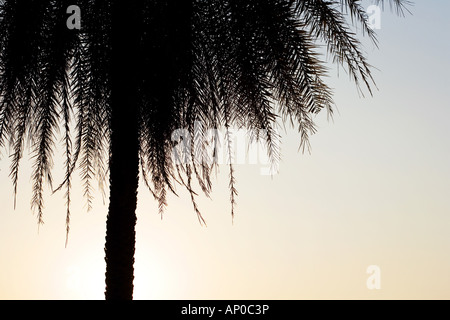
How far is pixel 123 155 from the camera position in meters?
4.12

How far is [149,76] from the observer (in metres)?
4.36

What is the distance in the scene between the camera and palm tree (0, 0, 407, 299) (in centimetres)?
415

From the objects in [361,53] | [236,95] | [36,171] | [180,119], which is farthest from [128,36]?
[361,53]

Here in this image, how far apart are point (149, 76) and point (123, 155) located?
664 mm

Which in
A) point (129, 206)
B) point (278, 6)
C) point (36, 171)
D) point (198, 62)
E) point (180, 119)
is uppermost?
point (278, 6)

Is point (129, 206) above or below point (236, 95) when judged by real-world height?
below

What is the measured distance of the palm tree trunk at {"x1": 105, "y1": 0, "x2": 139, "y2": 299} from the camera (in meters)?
3.96

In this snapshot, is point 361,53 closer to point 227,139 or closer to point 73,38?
point 227,139

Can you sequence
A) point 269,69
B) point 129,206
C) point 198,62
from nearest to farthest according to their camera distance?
point 129,206
point 198,62
point 269,69

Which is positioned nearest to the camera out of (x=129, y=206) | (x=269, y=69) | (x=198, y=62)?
(x=129, y=206)

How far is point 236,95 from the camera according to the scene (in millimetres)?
4820

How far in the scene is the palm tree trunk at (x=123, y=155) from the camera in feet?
13.0

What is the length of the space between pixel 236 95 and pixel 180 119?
58 cm

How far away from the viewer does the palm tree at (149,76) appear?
163 inches
